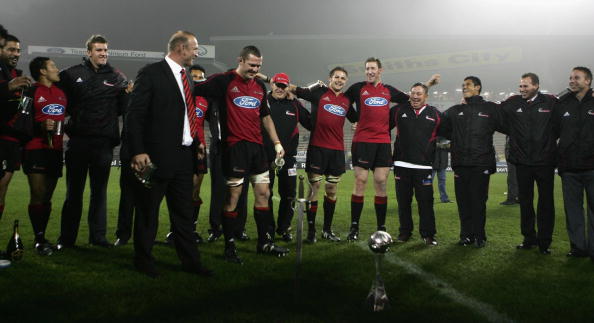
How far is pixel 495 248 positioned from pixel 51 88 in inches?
220

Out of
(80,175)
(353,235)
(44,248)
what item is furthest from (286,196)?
(44,248)

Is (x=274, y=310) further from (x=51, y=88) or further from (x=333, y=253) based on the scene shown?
(x=51, y=88)

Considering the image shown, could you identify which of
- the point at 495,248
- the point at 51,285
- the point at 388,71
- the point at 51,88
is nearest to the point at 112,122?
the point at 51,88

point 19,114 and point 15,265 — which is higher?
point 19,114

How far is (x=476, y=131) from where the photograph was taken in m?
6.12

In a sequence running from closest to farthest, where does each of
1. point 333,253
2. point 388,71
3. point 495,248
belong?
point 333,253, point 495,248, point 388,71

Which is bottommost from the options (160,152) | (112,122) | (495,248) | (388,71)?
(495,248)

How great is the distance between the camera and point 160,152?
4121 millimetres

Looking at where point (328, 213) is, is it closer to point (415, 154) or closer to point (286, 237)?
point (286, 237)

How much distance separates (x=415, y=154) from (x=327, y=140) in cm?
122

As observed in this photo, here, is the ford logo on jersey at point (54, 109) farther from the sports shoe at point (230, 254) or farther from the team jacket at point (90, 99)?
the sports shoe at point (230, 254)

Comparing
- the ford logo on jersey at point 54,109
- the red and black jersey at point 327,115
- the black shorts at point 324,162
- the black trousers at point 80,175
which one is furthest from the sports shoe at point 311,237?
the ford logo on jersey at point 54,109

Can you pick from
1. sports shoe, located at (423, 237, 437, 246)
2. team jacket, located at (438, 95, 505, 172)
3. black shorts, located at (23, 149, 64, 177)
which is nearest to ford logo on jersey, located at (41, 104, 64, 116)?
black shorts, located at (23, 149, 64, 177)

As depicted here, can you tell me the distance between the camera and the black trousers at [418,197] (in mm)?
6223
